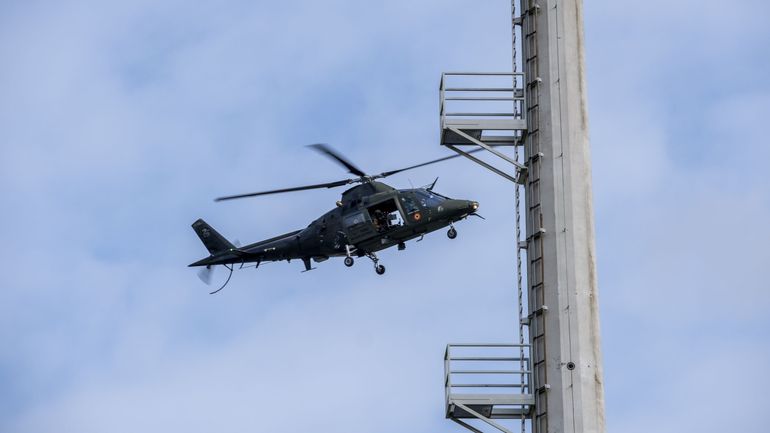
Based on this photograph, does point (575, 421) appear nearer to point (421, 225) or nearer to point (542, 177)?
point (542, 177)

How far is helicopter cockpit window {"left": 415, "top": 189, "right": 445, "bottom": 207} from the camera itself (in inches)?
2347

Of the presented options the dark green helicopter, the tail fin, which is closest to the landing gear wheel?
the dark green helicopter

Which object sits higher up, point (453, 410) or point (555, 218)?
point (555, 218)

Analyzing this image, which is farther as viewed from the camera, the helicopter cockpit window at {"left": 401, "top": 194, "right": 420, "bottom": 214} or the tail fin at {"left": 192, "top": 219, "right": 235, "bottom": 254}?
the tail fin at {"left": 192, "top": 219, "right": 235, "bottom": 254}

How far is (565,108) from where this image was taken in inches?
1916

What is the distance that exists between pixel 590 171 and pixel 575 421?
23.0ft

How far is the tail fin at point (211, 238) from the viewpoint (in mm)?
68625

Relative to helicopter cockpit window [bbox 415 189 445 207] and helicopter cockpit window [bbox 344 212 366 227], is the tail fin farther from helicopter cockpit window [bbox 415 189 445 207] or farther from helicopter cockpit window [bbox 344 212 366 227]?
helicopter cockpit window [bbox 415 189 445 207]

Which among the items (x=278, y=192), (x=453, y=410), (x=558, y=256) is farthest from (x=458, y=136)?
(x=278, y=192)

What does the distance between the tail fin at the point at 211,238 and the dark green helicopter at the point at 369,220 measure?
5.32 m

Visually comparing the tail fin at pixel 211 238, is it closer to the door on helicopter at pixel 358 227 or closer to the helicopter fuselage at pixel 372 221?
the helicopter fuselage at pixel 372 221

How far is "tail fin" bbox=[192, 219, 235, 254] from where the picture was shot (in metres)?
68.6

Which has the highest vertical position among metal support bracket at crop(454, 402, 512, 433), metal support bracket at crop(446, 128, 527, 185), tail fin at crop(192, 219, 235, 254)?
tail fin at crop(192, 219, 235, 254)

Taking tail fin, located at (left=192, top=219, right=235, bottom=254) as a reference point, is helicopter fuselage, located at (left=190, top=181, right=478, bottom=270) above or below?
below
